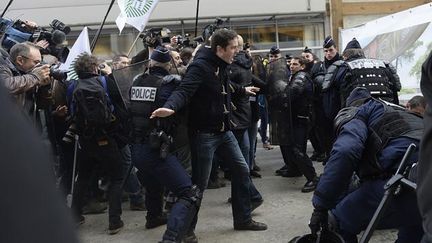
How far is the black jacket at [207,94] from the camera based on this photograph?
4.54m

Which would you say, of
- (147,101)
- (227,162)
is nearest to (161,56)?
(147,101)

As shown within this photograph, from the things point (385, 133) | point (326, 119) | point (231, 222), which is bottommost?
point (231, 222)

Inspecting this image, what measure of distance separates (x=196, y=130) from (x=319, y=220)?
5.25 ft

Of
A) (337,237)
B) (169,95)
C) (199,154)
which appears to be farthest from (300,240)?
(169,95)

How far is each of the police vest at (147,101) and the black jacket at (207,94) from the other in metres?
0.18

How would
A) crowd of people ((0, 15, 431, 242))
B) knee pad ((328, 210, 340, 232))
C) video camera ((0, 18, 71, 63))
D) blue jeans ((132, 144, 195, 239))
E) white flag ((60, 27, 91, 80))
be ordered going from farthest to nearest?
video camera ((0, 18, 71, 63))
white flag ((60, 27, 91, 80))
blue jeans ((132, 144, 195, 239))
knee pad ((328, 210, 340, 232))
crowd of people ((0, 15, 431, 242))

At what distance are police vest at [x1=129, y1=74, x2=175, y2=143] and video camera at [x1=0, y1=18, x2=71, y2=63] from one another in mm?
1707

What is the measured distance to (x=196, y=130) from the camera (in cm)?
465

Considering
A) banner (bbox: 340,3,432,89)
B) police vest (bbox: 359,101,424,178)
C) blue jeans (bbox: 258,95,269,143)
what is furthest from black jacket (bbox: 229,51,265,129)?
banner (bbox: 340,3,432,89)

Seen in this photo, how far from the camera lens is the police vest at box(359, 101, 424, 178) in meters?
3.25

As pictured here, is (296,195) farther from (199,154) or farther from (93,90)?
(93,90)

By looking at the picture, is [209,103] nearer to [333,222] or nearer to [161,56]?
[161,56]

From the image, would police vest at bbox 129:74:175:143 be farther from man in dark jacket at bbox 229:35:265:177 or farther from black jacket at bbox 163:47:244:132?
man in dark jacket at bbox 229:35:265:177

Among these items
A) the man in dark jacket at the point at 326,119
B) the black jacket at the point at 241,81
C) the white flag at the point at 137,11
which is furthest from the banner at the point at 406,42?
the white flag at the point at 137,11
